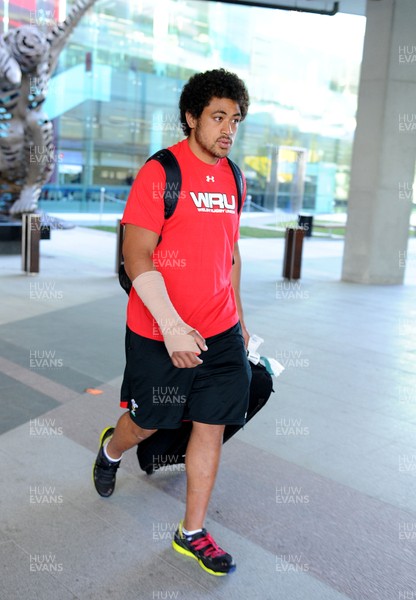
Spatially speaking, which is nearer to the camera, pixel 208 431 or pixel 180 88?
pixel 208 431

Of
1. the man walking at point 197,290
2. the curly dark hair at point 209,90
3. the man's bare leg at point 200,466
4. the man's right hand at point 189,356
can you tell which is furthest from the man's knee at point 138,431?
the curly dark hair at point 209,90

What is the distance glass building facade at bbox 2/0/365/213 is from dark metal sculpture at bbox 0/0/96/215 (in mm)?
7911

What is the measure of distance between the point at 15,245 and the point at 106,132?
14.7 meters

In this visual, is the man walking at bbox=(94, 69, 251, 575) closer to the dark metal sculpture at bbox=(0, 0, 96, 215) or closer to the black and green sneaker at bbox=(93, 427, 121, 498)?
the black and green sneaker at bbox=(93, 427, 121, 498)

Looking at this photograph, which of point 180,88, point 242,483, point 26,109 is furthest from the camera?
point 180,88

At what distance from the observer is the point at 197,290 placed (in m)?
2.74

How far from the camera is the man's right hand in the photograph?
253 centimetres

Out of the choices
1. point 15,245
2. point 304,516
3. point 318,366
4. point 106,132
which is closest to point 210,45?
point 106,132

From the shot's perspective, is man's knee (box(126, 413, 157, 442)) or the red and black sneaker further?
man's knee (box(126, 413, 157, 442))

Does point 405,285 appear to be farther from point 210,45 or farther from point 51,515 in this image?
point 210,45

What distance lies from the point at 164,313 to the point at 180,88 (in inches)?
1056

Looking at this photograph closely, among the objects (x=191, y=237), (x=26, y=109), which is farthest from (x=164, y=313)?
(x=26, y=109)

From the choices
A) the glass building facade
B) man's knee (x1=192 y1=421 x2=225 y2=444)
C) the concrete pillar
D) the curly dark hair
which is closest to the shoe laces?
man's knee (x1=192 y1=421 x2=225 y2=444)

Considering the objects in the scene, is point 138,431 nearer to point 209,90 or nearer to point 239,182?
point 239,182
